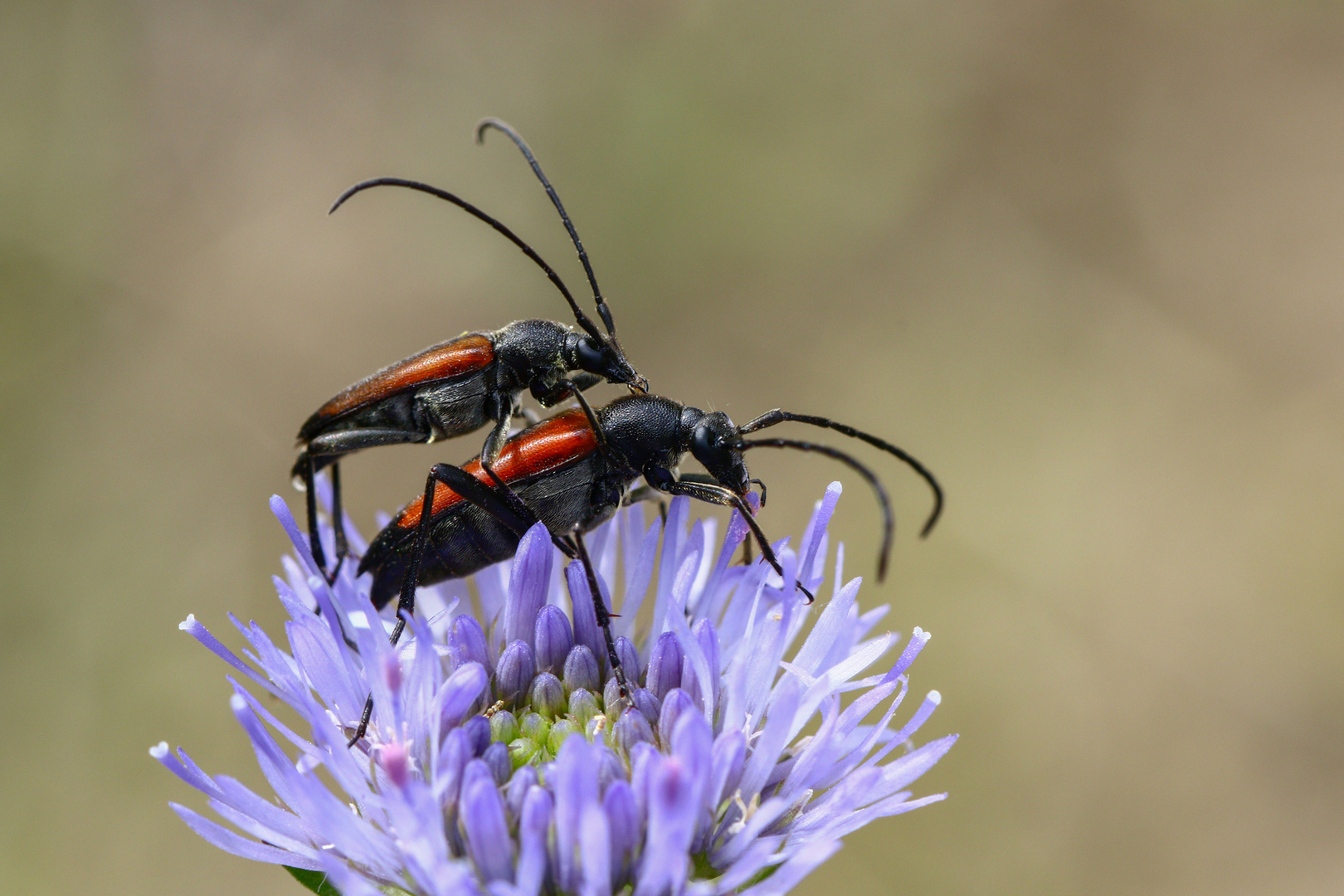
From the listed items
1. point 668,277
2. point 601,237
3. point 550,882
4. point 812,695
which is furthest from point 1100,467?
point 550,882

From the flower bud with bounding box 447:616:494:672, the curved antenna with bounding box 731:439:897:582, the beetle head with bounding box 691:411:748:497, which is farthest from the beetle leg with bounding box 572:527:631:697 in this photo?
the curved antenna with bounding box 731:439:897:582

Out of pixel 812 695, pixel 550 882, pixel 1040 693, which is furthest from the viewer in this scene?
pixel 1040 693

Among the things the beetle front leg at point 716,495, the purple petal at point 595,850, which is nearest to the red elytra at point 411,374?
the beetle front leg at point 716,495

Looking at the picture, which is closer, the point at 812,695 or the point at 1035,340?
the point at 812,695

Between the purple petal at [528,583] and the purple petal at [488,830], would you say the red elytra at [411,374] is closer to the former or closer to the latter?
the purple petal at [528,583]

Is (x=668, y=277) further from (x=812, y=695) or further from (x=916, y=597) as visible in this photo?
(x=812, y=695)

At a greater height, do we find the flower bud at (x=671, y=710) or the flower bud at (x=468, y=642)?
the flower bud at (x=468, y=642)
